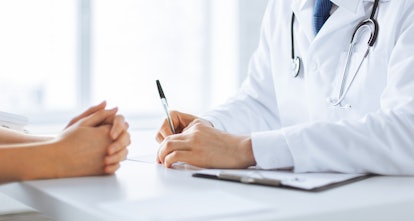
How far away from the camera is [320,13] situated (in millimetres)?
1372

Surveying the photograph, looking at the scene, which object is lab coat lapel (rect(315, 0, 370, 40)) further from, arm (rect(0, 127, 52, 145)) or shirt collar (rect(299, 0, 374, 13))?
arm (rect(0, 127, 52, 145))

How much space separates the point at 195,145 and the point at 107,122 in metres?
0.18

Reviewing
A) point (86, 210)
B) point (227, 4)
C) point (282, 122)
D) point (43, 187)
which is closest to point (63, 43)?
point (227, 4)

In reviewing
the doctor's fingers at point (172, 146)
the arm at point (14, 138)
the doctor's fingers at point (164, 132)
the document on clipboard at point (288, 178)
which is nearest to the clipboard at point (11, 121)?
the arm at point (14, 138)

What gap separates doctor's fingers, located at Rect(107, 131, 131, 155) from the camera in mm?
1034

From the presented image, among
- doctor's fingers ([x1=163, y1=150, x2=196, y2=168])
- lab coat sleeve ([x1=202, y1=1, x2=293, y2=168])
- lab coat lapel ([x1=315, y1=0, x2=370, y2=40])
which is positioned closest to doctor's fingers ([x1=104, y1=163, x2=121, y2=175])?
doctor's fingers ([x1=163, y1=150, x2=196, y2=168])

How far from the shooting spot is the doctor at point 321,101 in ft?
3.39

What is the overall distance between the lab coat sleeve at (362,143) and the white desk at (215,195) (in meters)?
0.04

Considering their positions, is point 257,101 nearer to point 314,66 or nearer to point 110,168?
point 314,66

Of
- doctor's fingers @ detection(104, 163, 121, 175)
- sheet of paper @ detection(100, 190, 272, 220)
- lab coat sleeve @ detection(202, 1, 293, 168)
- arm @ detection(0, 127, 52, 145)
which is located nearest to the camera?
sheet of paper @ detection(100, 190, 272, 220)

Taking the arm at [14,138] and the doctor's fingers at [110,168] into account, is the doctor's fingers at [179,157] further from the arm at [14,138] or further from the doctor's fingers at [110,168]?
the arm at [14,138]

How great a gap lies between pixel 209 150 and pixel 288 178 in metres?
0.21

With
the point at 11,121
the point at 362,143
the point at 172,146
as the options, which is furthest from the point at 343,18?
the point at 11,121

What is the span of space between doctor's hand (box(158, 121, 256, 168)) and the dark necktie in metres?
0.43
